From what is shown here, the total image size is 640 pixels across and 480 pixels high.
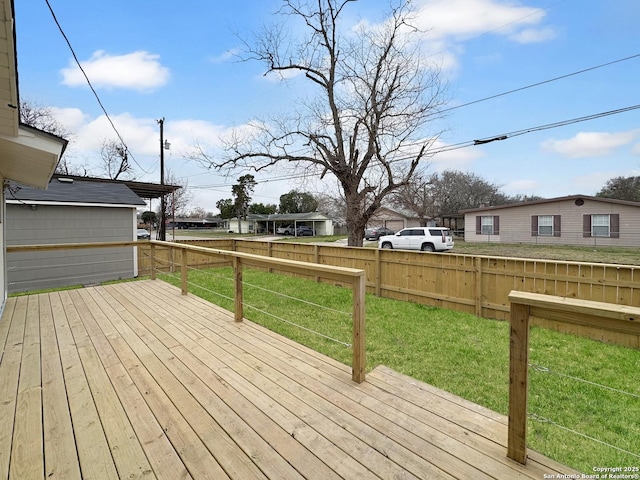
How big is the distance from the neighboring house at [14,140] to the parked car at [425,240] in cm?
1355

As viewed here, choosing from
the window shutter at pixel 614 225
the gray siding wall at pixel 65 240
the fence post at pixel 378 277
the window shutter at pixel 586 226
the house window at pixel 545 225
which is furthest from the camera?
the house window at pixel 545 225

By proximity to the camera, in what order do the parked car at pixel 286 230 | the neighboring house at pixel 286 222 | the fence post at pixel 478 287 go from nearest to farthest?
the fence post at pixel 478 287 → the neighboring house at pixel 286 222 → the parked car at pixel 286 230

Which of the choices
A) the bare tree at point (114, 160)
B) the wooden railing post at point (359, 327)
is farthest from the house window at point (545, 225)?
the bare tree at point (114, 160)

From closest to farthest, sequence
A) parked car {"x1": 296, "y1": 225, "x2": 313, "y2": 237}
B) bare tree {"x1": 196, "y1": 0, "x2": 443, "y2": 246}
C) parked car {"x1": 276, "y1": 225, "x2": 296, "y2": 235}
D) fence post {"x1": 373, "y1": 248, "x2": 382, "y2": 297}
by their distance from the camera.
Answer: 1. fence post {"x1": 373, "y1": 248, "x2": 382, "y2": 297}
2. bare tree {"x1": 196, "y1": 0, "x2": 443, "y2": 246}
3. parked car {"x1": 296, "y1": 225, "x2": 313, "y2": 237}
4. parked car {"x1": 276, "y1": 225, "x2": 296, "y2": 235}

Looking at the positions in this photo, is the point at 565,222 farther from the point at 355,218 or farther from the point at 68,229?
the point at 68,229

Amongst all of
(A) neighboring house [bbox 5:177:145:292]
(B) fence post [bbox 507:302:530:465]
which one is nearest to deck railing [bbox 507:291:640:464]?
(B) fence post [bbox 507:302:530:465]

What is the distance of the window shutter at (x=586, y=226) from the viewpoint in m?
16.5

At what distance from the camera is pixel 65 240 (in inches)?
329

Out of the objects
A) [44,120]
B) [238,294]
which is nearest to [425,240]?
[238,294]

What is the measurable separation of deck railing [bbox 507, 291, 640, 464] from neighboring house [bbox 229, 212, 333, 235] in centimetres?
3266

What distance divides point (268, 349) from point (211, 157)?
1002cm

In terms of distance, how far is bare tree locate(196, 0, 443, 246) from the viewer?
32.9 ft

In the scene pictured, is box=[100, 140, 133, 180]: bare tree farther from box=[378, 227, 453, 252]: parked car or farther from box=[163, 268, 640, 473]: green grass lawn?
box=[163, 268, 640, 473]: green grass lawn

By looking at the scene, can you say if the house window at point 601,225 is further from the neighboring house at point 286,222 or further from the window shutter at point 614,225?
the neighboring house at point 286,222
